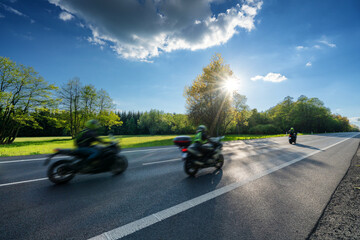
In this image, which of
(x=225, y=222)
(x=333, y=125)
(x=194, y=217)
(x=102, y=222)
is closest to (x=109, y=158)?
(x=102, y=222)

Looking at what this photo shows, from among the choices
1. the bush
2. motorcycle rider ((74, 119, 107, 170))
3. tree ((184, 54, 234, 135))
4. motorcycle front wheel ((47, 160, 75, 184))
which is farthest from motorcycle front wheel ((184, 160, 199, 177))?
the bush

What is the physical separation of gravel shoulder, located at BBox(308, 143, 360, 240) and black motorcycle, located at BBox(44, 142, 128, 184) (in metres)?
4.79

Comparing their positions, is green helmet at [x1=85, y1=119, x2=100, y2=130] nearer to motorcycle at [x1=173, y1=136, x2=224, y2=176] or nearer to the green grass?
the green grass

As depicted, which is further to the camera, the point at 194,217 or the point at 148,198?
the point at 148,198

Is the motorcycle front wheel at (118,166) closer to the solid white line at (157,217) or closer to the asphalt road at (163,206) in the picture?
the asphalt road at (163,206)

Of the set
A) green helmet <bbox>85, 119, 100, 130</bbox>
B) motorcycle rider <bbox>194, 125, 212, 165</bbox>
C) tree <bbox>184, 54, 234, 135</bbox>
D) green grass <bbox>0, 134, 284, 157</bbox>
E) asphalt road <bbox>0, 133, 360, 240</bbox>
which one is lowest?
green grass <bbox>0, 134, 284, 157</bbox>

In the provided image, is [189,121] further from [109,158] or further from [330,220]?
[330,220]

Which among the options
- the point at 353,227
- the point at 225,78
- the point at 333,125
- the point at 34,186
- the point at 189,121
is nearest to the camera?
the point at 353,227

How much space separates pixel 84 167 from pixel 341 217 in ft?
19.1

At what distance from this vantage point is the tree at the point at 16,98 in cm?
1802

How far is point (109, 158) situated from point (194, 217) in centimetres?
330

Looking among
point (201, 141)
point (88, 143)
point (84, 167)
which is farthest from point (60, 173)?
point (201, 141)

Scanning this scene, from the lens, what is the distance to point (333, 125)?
254 ft

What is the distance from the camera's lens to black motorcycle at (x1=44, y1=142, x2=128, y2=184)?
12.6 feet
